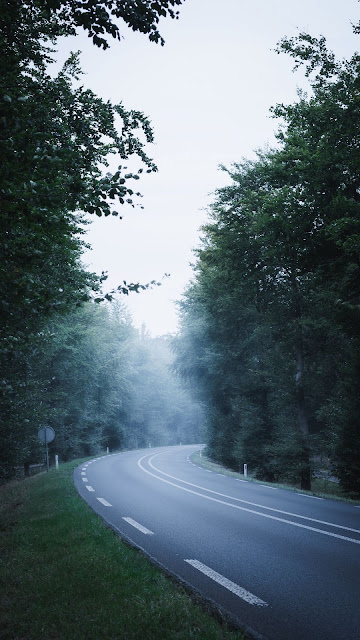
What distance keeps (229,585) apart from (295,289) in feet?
47.8

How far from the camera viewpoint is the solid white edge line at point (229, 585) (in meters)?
4.62

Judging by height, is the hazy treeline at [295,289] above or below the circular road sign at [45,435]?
above

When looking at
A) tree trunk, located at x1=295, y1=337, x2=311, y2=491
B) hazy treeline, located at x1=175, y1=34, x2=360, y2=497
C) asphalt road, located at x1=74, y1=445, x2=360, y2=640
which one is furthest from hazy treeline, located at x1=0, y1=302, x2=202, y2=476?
tree trunk, located at x1=295, y1=337, x2=311, y2=491

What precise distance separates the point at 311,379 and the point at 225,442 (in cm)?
1110

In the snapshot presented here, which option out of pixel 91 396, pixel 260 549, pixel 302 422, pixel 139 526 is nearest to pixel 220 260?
pixel 302 422

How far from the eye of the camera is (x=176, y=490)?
14.2m

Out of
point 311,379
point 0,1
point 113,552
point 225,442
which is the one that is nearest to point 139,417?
point 225,442

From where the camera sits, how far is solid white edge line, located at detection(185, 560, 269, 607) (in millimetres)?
4621

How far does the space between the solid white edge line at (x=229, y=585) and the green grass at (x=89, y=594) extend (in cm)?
56

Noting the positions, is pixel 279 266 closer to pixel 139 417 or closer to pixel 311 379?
pixel 311 379

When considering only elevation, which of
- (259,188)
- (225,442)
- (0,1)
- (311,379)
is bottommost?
(225,442)

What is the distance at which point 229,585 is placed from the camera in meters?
5.10

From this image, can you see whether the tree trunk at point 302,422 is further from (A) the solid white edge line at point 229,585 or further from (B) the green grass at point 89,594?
(A) the solid white edge line at point 229,585

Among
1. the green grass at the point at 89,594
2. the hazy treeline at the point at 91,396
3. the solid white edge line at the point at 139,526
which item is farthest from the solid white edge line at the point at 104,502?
the green grass at the point at 89,594
